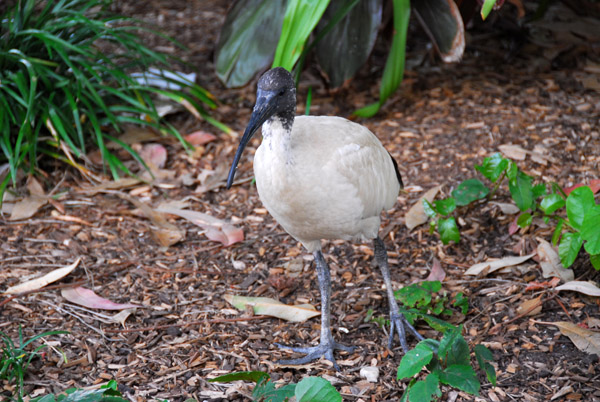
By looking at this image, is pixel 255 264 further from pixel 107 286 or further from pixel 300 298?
pixel 107 286

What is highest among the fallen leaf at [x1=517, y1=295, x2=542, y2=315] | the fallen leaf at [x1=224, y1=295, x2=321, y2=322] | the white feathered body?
the white feathered body

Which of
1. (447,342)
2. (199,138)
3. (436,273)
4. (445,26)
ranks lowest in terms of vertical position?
(436,273)

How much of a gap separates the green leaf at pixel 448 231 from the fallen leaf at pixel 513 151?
1.08 metres

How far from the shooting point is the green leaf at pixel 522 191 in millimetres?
4066

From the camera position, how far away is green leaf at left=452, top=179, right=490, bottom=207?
14.0 feet

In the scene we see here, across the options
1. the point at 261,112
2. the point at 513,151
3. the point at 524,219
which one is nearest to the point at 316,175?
the point at 261,112

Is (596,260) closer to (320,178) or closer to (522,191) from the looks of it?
(522,191)

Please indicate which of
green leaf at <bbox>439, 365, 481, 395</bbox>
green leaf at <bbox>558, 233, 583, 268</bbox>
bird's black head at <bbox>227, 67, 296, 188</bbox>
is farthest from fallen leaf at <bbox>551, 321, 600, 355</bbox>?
bird's black head at <bbox>227, 67, 296, 188</bbox>

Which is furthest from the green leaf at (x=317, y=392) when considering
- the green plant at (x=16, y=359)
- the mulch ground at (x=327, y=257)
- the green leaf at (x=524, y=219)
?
the green leaf at (x=524, y=219)

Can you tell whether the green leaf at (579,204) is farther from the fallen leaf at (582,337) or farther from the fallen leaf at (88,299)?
the fallen leaf at (88,299)

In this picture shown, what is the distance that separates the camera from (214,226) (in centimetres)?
485

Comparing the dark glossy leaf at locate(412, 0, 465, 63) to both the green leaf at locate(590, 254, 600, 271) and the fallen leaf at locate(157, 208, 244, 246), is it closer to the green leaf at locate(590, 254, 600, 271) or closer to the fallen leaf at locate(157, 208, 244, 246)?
the green leaf at locate(590, 254, 600, 271)

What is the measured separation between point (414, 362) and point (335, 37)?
11.3ft

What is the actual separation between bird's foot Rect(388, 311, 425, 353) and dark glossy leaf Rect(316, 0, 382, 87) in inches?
92.2
